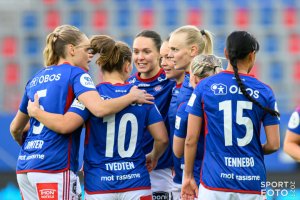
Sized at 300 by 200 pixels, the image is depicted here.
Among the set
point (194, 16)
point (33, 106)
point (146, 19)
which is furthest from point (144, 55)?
point (194, 16)

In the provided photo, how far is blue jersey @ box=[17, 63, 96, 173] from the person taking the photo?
598 centimetres

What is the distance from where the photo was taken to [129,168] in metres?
6.01

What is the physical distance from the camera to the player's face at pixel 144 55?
22.9 ft

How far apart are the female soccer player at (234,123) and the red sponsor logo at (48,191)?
105 centimetres

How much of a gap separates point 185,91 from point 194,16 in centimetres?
1282

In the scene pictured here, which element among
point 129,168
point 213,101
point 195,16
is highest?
point 195,16

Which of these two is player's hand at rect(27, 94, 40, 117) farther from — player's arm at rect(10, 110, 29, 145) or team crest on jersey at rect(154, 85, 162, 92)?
team crest on jersey at rect(154, 85, 162, 92)

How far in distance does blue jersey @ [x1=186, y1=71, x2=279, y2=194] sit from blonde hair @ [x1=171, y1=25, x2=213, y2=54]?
97cm

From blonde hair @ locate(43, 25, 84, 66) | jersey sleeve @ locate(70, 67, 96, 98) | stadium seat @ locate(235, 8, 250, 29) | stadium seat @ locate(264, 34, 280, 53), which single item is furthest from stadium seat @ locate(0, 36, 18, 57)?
jersey sleeve @ locate(70, 67, 96, 98)

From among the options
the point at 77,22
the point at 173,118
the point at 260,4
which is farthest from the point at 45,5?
the point at 173,118

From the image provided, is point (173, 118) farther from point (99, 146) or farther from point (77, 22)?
point (77, 22)

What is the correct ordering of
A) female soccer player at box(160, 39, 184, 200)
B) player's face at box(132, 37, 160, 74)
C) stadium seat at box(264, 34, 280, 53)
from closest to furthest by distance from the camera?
female soccer player at box(160, 39, 184, 200), player's face at box(132, 37, 160, 74), stadium seat at box(264, 34, 280, 53)

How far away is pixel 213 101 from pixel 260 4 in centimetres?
1406

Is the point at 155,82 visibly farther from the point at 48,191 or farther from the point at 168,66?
the point at 48,191
